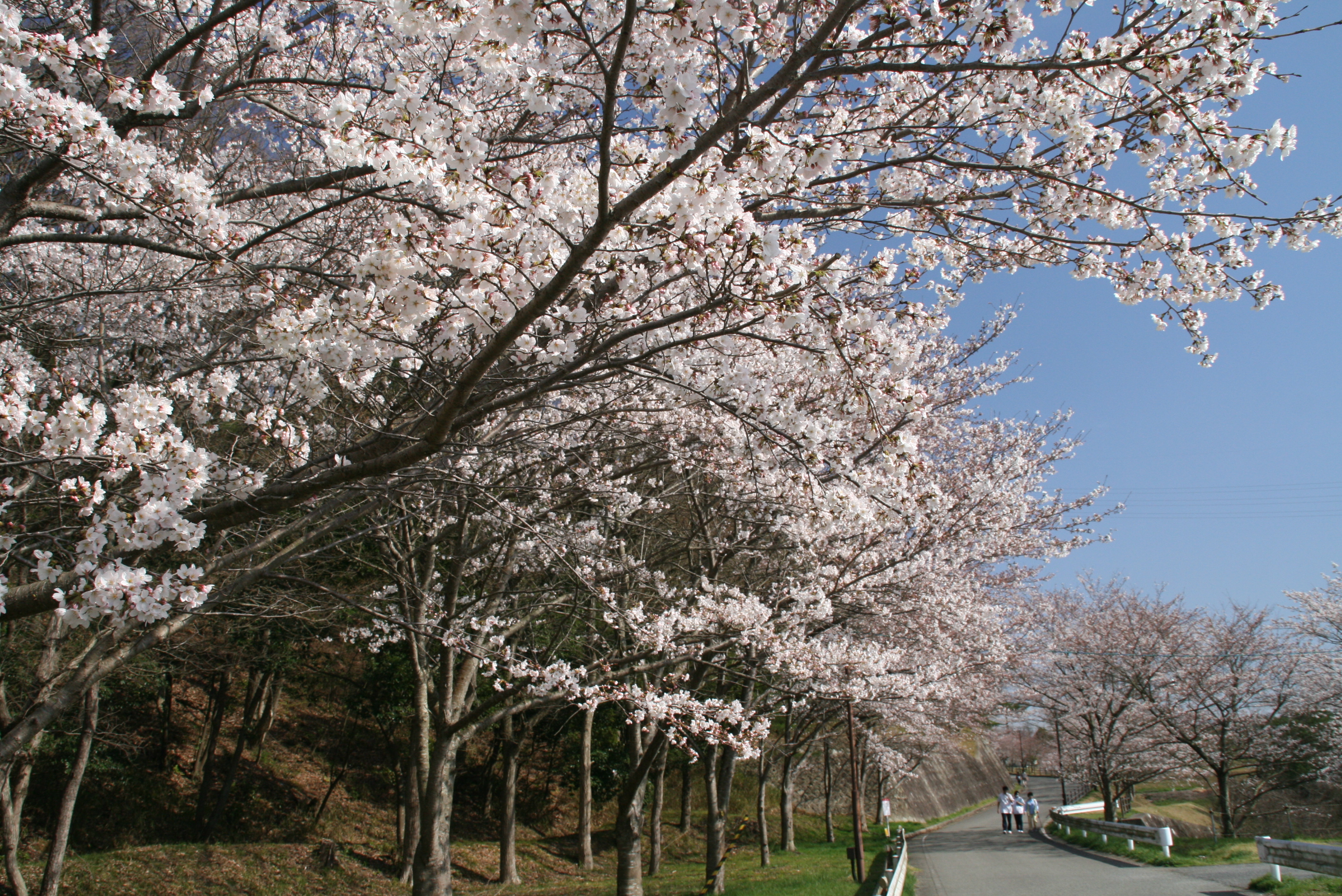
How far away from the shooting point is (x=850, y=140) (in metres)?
3.98

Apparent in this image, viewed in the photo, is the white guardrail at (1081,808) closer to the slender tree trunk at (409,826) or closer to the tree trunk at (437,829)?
the slender tree trunk at (409,826)

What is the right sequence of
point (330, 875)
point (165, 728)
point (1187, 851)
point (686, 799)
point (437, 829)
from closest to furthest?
1. point (437, 829)
2. point (330, 875)
3. point (1187, 851)
4. point (165, 728)
5. point (686, 799)

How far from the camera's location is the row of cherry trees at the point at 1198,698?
65.5 ft

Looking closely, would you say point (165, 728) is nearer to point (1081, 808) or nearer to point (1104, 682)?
point (1104, 682)

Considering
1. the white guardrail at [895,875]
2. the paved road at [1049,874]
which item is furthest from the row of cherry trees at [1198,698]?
the white guardrail at [895,875]

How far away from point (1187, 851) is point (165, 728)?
22292 millimetres

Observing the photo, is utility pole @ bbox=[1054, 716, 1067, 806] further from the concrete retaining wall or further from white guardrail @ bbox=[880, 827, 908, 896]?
white guardrail @ bbox=[880, 827, 908, 896]

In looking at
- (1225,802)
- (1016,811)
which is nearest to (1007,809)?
(1016,811)

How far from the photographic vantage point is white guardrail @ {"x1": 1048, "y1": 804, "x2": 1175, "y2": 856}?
567 inches

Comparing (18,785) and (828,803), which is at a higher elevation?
(18,785)

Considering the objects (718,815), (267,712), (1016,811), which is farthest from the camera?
(1016,811)

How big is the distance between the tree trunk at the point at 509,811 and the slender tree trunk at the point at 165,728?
23.6 ft

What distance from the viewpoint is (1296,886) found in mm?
9281

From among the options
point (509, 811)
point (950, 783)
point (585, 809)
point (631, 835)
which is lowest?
point (950, 783)
